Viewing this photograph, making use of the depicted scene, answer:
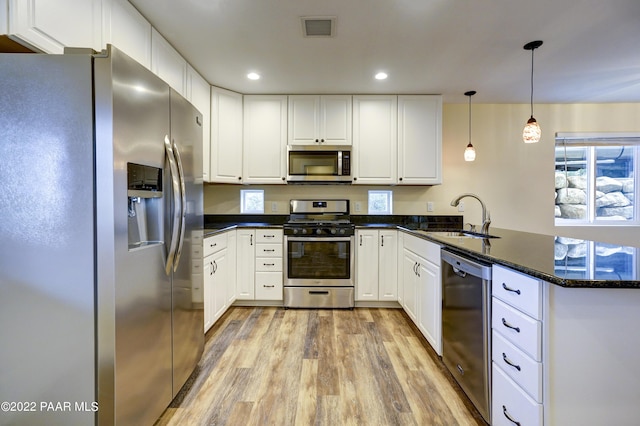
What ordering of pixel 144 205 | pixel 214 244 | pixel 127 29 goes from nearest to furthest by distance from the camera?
1. pixel 144 205
2. pixel 127 29
3. pixel 214 244

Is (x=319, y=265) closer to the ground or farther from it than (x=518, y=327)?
closer to the ground

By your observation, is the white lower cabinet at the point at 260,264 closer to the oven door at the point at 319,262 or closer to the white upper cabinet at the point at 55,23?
the oven door at the point at 319,262

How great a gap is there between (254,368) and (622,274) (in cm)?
206

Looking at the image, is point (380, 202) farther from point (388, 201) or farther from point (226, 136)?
point (226, 136)

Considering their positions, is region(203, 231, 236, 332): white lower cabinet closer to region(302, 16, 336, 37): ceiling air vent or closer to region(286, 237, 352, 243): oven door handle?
region(286, 237, 352, 243): oven door handle

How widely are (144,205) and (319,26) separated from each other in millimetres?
1665

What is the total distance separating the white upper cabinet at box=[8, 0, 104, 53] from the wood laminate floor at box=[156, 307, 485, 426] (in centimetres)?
192

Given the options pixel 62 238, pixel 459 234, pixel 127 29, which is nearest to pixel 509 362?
pixel 459 234

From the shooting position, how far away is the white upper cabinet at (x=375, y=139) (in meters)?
3.37

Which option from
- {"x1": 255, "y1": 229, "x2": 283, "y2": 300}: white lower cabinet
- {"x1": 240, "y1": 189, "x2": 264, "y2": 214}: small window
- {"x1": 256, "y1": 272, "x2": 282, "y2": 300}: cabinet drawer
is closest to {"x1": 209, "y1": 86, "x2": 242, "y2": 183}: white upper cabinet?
{"x1": 240, "y1": 189, "x2": 264, "y2": 214}: small window

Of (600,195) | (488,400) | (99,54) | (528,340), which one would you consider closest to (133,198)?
(99,54)

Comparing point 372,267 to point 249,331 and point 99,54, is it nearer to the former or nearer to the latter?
point 249,331

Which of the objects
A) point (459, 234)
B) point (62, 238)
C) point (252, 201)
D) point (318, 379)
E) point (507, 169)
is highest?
point (507, 169)

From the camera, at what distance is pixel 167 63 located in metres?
2.27
